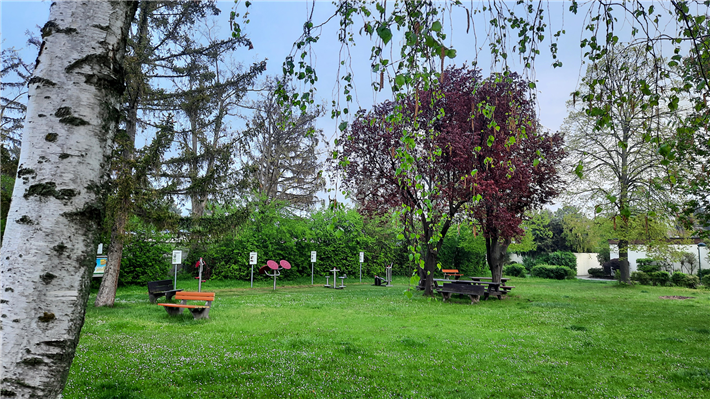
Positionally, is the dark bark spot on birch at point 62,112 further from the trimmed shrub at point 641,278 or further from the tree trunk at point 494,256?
the trimmed shrub at point 641,278

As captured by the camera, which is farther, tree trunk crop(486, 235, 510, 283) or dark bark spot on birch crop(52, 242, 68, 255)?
tree trunk crop(486, 235, 510, 283)

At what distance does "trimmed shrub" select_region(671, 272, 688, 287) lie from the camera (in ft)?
69.2

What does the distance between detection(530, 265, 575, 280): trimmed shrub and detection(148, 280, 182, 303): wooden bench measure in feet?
80.6

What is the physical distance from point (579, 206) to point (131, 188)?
75.3ft

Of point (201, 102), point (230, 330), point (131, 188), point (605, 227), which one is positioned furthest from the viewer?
point (605, 227)

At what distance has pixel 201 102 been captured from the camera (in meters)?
13.4

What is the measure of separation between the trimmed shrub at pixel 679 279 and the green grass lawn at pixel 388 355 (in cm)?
1393

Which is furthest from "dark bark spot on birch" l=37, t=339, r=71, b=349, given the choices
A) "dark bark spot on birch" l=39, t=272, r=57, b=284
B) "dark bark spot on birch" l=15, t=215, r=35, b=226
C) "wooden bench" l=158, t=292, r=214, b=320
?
"wooden bench" l=158, t=292, r=214, b=320

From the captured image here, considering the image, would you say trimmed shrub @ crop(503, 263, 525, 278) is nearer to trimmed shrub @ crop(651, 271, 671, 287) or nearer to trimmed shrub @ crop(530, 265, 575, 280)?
trimmed shrub @ crop(530, 265, 575, 280)

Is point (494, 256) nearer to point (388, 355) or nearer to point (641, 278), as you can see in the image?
point (388, 355)

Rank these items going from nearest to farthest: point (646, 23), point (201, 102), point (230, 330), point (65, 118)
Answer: point (65, 118)
point (646, 23)
point (230, 330)
point (201, 102)

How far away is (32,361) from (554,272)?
30084 mm

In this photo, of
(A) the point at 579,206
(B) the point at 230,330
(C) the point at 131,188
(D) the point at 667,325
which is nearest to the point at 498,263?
(D) the point at 667,325

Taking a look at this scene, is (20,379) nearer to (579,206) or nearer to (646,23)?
(646,23)
